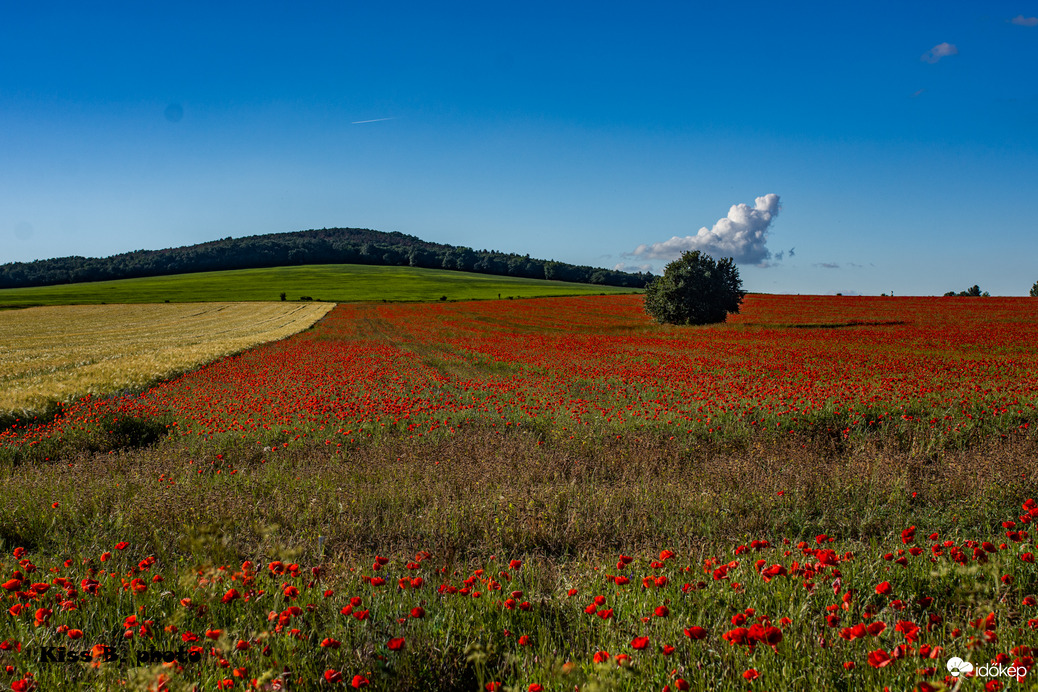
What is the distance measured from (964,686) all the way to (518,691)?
2.16 metres

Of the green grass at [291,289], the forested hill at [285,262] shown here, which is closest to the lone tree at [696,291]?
the green grass at [291,289]

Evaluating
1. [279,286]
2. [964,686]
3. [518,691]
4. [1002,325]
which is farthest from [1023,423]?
[279,286]

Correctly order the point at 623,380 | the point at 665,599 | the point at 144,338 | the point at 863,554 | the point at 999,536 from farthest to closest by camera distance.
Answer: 1. the point at 144,338
2. the point at 623,380
3. the point at 999,536
4. the point at 863,554
5. the point at 665,599

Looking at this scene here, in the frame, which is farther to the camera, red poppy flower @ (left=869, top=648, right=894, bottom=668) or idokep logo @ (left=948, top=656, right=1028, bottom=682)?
idokep logo @ (left=948, top=656, right=1028, bottom=682)

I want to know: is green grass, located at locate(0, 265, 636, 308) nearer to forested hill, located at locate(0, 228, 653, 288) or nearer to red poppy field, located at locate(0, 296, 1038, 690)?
forested hill, located at locate(0, 228, 653, 288)

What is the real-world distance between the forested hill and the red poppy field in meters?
116

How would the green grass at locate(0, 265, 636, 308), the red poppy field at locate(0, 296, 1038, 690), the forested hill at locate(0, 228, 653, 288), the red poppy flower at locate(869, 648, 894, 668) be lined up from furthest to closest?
the forested hill at locate(0, 228, 653, 288) → the green grass at locate(0, 265, 636, 308) → the red poppy field at locate(0, 296, 1038, 690) → the red poppy flower at locate(869, 648, 894, 668)

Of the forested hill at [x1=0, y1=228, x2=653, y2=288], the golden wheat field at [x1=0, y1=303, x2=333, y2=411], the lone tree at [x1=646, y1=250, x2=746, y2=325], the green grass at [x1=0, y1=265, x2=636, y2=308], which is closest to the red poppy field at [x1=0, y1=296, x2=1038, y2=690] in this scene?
the golden wheat field at [x1=0, y1=303, x2=333, y2=411]

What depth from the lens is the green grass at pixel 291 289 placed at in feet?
246

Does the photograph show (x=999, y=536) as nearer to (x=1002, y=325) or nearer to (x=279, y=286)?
(x=1002, y=325)

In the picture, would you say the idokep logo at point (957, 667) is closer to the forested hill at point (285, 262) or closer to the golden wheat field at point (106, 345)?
the golden wheat field at point (106, 345)

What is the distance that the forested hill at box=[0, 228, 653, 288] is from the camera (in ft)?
349

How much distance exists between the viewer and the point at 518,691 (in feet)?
8.85

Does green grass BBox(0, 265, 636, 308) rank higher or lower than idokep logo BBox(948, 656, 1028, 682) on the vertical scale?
higher
